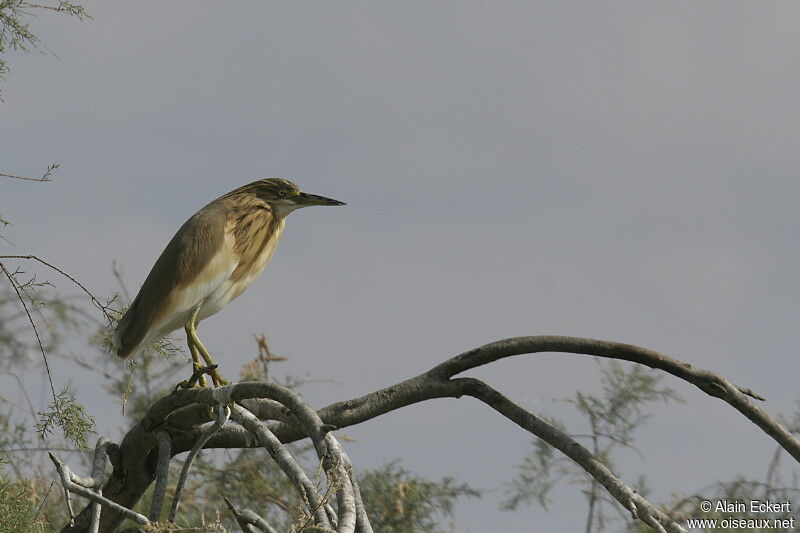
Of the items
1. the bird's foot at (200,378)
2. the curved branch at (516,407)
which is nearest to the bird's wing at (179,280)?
the bird's foot at (200,378)

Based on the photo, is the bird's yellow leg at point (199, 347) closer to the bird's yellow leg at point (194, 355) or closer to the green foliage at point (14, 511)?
the bird's yellow leg at point (194, 355)

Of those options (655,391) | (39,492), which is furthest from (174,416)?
(655,391)

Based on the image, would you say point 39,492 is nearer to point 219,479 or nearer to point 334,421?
point 219,479

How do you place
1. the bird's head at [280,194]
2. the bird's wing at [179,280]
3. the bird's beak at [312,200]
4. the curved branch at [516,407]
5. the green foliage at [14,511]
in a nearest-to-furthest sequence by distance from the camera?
the curved branch at [516,407] → the green foliage at [14,511] → the bird's wing at [179,280] → the bird's beak at [312,200] → the bird's head at [280,194]

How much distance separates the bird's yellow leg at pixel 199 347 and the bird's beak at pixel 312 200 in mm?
833

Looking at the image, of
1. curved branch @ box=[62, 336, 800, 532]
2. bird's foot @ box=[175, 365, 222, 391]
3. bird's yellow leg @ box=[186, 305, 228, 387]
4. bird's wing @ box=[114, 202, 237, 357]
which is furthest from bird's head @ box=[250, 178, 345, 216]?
curved branch @ box=[62, 336, 800, 532]

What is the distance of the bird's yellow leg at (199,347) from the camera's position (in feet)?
14.2

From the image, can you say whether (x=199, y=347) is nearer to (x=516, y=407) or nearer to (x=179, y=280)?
(x=179, y=280)

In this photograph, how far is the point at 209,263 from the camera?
4.74m

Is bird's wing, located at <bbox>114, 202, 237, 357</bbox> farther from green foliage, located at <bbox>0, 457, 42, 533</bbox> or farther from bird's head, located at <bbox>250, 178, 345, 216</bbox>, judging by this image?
green foliage, located at <bbox>0, 457, 42, 533</bbox>

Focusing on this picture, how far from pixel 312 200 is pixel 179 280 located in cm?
83

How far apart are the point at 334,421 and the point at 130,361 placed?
183cm

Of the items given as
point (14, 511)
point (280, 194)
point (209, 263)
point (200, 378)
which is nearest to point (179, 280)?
point (209, 263)

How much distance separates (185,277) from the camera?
464cm
